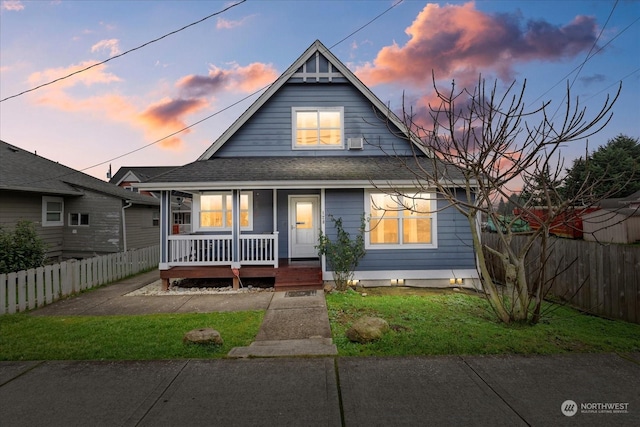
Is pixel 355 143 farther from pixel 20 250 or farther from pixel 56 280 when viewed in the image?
pixel 20 250

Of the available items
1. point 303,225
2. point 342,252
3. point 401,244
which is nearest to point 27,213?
point 303,225

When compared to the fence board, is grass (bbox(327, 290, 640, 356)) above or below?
below

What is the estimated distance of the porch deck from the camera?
28.5ft

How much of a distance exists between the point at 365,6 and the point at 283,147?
6.60 meters

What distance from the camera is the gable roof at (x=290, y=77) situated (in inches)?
423

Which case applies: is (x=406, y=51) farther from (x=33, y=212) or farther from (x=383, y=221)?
(x=33, y=212)

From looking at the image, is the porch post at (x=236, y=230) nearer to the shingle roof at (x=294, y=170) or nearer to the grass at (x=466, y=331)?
the shingle roof at (x=294, y=170)

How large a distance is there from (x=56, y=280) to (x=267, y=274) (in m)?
5.50

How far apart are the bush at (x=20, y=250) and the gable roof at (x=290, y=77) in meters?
5.29

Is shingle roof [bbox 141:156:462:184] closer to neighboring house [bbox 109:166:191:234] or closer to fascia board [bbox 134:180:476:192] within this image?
fascia board [bbox 134:180:476:192]

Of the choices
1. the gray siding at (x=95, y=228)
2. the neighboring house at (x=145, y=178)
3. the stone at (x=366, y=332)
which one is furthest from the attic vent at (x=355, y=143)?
the neighboring house at (x=145, y=178)

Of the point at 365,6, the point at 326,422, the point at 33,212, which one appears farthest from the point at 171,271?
the point at 365,6

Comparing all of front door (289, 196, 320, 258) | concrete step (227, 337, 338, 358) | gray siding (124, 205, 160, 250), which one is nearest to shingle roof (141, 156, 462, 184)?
front door (289, 196, 320, 258)

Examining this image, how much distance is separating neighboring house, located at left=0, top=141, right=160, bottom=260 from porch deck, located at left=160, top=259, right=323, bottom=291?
25.0 feet
